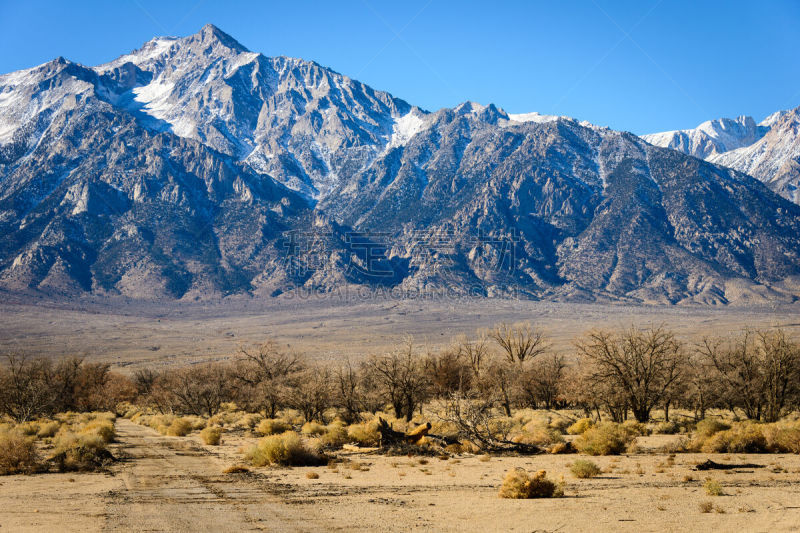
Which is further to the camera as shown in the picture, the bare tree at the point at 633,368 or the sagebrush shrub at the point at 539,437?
the bare tree at the point at 633,368

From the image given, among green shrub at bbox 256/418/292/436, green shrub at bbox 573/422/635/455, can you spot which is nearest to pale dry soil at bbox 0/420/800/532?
green shrub at bbox 573/422/635/455

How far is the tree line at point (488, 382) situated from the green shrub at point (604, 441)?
17.0 ft

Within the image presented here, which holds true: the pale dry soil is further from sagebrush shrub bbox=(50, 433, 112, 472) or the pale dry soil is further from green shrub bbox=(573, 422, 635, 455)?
sagebrush shrub bbox=(50, 433, 112, 472)

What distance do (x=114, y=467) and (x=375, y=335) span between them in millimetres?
133807

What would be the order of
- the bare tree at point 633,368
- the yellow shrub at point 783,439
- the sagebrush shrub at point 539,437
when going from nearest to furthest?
the yellow shrub at point 783,439 → the sagebrush shrub at point 539,437 → the bare tree at point 633,368

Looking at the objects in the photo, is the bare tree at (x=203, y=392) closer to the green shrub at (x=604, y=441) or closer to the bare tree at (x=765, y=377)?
the green shrub at (x=604, y=441)

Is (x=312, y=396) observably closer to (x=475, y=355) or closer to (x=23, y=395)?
(x=475, y=355)

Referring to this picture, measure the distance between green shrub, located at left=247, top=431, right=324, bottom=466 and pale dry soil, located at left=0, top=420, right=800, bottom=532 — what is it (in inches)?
29.3

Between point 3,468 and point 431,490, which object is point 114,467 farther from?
point 431,490

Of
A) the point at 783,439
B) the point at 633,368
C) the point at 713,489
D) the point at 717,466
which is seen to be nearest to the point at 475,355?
the point at 633,368

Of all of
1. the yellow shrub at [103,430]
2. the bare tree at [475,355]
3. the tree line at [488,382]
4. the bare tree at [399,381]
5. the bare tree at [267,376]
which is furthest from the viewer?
the bare tree at [475,355]

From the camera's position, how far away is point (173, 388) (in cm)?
5738

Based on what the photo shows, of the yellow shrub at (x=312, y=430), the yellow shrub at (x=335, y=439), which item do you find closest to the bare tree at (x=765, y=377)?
the yellow shrub at (x=335, y=439)

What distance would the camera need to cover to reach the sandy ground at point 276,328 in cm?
13001
